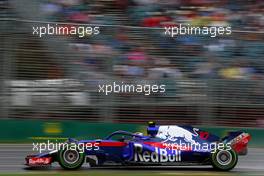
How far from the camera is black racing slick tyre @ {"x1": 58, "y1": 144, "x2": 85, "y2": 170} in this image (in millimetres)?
10859

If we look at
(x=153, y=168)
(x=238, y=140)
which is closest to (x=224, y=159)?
(x=238, y=140)

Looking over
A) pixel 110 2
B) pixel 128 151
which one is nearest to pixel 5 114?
pixel 110 2

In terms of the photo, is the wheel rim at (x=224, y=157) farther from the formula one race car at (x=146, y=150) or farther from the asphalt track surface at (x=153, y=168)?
the asphalt track surface at (x=153, y=168)

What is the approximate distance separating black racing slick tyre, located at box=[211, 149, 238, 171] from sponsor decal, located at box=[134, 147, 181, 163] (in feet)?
2.03

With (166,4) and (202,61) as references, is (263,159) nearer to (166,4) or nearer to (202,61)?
(202,61)

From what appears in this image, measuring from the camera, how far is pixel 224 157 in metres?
11.1

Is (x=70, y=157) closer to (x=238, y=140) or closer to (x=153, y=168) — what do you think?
(x=153, y=168)

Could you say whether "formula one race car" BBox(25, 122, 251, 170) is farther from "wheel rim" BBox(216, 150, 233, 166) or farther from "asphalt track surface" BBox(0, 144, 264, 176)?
"asphalt track surface" BBox(0, 144, 264, 176)

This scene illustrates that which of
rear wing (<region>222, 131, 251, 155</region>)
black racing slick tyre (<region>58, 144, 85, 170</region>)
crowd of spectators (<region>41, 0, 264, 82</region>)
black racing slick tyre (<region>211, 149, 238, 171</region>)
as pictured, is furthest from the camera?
crowd of spectators (<region>41, 0, 264, 82</region>)

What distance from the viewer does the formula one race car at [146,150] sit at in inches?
429

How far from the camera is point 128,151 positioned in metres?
10.9

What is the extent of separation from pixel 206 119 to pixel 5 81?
4.95 metres

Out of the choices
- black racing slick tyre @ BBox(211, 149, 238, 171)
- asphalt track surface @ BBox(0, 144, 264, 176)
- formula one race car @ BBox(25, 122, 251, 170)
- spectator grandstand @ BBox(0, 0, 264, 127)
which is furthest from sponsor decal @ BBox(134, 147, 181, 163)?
spectator grandstand @ BBox(0, 0, 264, 127)

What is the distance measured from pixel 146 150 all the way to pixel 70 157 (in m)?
1.25
